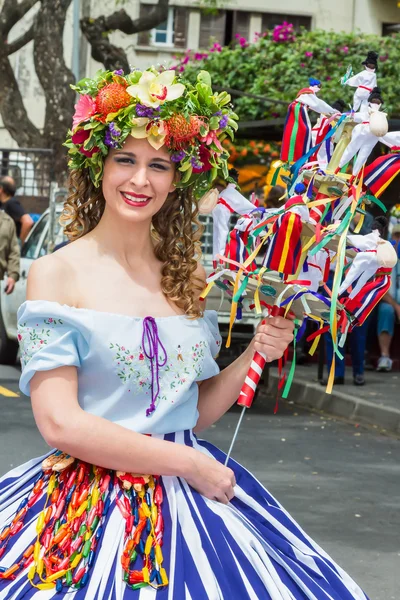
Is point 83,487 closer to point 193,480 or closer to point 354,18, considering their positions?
point 193,480

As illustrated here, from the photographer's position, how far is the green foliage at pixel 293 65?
19594 mm

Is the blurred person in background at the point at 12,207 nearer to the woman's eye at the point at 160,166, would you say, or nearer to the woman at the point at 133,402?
the woman at the point at 133,402

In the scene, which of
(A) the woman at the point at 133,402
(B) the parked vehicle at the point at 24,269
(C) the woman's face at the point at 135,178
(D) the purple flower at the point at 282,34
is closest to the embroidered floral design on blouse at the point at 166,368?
(A) the woman at the point at 133,402

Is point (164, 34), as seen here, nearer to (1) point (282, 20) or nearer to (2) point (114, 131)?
(1) point (282, 20)

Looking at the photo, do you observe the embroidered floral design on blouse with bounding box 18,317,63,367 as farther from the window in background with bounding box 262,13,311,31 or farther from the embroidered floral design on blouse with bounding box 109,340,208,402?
the window in background with bounding box 262,13,311,31

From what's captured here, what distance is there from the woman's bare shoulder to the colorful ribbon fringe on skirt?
388 mm

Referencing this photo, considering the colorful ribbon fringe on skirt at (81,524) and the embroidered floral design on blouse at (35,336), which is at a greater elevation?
the embroidered floral design on blouse at (35,336)

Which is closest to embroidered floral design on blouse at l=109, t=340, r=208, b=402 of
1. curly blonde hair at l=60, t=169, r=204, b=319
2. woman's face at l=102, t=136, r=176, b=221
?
curly blonde hair at l=60, t=169, r=204, b=319

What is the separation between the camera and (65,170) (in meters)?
18.2

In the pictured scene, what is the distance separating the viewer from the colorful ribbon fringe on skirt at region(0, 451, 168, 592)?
2713 millimetres

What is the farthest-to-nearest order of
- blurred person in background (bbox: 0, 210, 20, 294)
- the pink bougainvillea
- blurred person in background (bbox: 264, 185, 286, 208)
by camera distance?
the pink bougainvillea → blurred person in background (bbox: 0, 210, 20, 294) → blurred person in background (bbox: 264, 185, 286, 208)

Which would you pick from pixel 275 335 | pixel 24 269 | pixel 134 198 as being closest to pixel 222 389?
pixel 275 335

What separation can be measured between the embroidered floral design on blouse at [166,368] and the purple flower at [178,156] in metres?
0.45

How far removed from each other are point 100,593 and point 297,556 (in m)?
0.51
